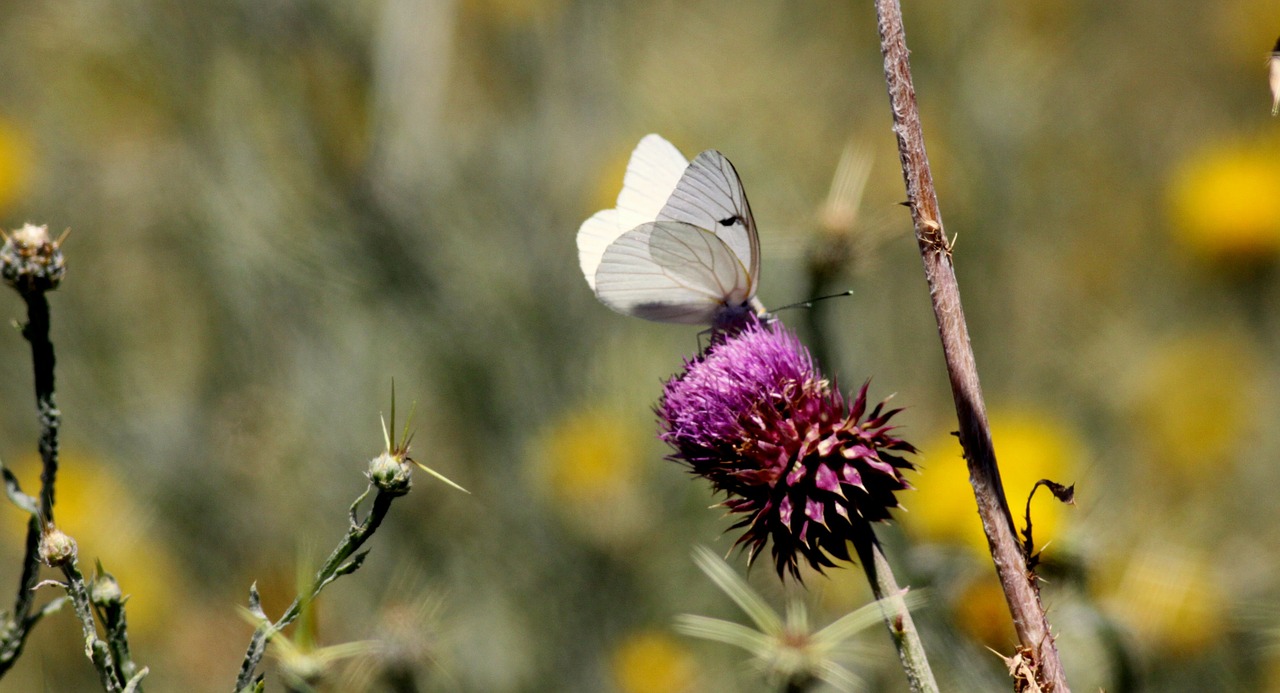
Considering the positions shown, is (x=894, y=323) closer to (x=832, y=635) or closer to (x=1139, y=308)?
(x=1139, y=308)

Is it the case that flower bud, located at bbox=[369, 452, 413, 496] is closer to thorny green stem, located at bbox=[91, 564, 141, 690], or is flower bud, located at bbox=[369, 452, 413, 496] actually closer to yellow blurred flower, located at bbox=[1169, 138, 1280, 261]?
thorny green stem, located at bbox=[91, 564, 141, 690]

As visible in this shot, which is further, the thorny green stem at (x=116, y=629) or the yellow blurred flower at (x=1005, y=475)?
the yellow blurred flower at (x=1005, y=475)

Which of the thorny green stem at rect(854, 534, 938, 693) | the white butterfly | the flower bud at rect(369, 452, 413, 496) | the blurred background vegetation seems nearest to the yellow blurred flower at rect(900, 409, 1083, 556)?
the blurred background vegetation

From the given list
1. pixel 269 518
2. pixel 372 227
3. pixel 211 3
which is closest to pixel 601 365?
pixel 372 227

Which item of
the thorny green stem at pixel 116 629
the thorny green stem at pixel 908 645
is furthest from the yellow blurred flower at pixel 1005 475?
Answer: the thorny green stem at pixel 116 629

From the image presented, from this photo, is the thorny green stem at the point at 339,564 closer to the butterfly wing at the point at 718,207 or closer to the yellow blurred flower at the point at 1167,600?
the butterfly wing at the point at 718,207
